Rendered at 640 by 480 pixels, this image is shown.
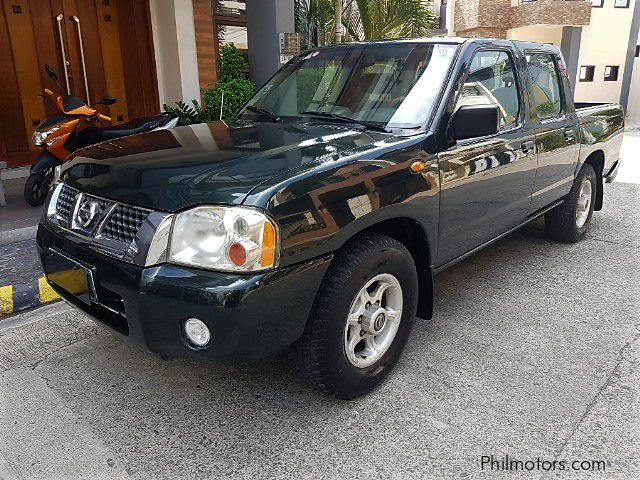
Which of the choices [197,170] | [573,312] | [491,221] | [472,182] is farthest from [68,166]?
[573,312]

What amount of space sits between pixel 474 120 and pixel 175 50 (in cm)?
573

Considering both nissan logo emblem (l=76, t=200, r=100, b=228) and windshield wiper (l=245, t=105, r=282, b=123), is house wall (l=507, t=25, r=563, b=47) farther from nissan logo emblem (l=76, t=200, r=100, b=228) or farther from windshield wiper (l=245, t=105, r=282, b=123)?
nissan logo emblem (l=76, t=200, r=100, b=228)

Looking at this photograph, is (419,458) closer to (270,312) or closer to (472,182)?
(270,312)

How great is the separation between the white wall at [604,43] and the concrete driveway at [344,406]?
2013 centimetres

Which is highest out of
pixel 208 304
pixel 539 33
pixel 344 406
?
pixel 539 33

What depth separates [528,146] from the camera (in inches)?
151

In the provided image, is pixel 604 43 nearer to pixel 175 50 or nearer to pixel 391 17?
pixel 391 17

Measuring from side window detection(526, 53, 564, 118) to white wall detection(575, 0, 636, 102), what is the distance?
60.2ft

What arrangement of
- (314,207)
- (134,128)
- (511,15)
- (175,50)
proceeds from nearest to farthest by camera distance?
(314,207)
(134,128)
(175,50)
(511,15)

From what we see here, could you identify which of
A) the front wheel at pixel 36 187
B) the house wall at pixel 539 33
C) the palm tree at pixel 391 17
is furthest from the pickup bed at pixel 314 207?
→ the house wall at pixel 539 33

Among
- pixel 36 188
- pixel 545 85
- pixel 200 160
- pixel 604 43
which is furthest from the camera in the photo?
pixel 604 43

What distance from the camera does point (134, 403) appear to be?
282cm

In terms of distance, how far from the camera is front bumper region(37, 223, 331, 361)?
2.14m

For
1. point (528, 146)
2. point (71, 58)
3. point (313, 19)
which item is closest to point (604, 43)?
point (313, 19)
